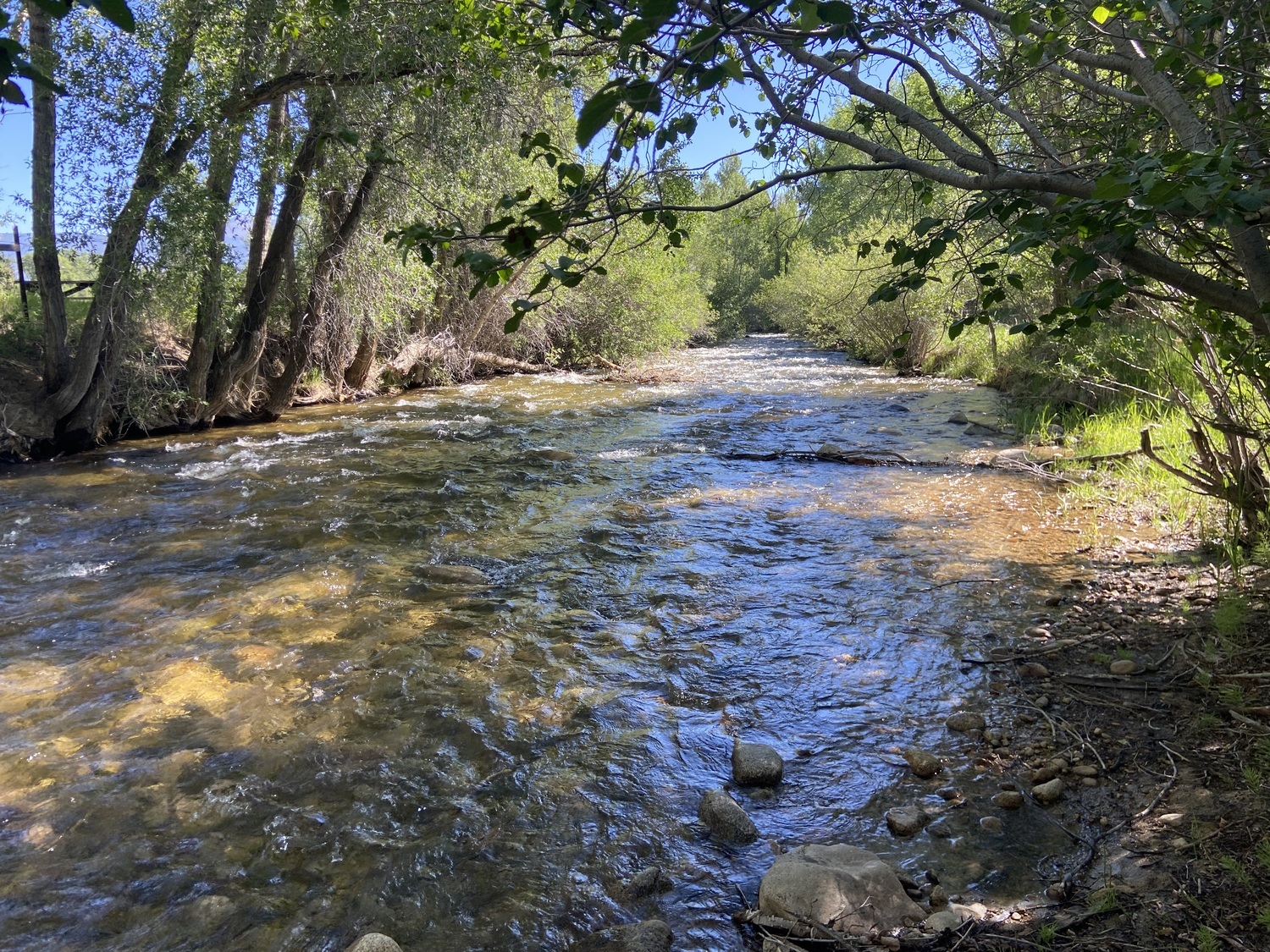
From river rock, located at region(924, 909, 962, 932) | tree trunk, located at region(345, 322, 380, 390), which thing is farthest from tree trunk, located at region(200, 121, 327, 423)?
river rock, located at region(924, 909, 962, 932)

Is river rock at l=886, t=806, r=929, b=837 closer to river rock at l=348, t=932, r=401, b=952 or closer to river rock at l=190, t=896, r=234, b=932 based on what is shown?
river rock at l=348, t=932, r=401, b=952

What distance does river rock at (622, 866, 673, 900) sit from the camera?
325 cm

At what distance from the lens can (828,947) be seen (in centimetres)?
279

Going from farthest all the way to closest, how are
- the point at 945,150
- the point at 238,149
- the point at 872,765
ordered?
the point at 238,149, the point at 872,765, the point at 945,150

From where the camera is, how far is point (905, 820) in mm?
3494

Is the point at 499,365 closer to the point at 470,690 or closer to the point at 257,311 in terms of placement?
the point at 257,311

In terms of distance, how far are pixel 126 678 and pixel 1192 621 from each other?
21.8 feet

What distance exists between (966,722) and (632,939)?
7.32ft

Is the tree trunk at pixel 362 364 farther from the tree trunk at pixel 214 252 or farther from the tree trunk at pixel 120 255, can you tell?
the tree trunk at pixel 120 255

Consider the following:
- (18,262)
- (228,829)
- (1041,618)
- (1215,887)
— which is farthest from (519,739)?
(18,262)

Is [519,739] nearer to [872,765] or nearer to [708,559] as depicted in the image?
[872,765]

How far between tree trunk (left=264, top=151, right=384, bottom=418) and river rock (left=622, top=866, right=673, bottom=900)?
480 inches

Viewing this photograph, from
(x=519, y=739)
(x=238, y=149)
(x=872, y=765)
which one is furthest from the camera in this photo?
(x=238, y=149)

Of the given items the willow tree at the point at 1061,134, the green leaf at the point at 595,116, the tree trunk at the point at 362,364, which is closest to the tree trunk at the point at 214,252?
the tree trunk at the point at 362,364
